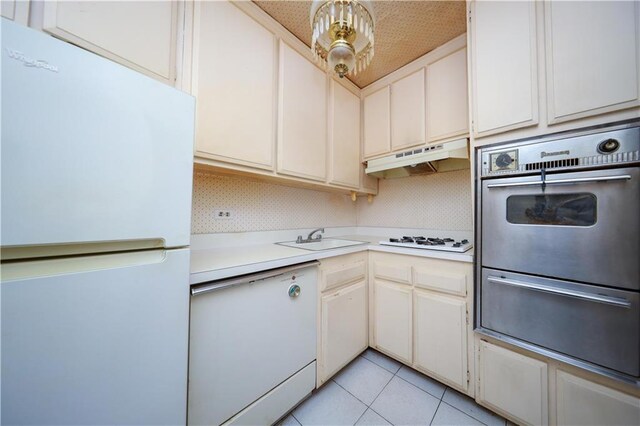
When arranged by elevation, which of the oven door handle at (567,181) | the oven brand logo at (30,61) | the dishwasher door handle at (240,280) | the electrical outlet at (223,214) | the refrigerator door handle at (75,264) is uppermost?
the oven brand logo at (30,61)

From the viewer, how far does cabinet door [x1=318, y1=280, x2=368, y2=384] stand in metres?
1.37

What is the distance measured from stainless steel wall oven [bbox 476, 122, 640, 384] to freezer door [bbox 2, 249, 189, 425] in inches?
59.1

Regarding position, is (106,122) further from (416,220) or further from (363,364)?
(416,220)

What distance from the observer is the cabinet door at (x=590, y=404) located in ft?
2.85

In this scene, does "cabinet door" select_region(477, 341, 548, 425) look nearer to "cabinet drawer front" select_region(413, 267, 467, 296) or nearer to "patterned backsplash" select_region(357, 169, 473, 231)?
"cabinet drawer front" select_region(413, 267, 467, 296)

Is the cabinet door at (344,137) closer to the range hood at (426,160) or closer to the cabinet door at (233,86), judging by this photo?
the range hood at (426,160)

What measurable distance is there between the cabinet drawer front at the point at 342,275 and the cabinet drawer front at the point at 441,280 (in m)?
0.38

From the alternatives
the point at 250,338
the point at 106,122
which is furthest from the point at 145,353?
the point at 106,122

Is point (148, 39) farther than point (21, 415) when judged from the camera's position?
Yes

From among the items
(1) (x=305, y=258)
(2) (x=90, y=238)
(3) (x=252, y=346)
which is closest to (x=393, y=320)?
(1) (x=305, y=258)

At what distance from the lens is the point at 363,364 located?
1640 mm

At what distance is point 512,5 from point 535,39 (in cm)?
25

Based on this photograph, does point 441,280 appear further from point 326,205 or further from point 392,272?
point 326,205

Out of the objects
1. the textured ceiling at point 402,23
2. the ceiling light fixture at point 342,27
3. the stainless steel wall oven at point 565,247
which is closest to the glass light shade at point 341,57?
the ceiling light fixture at point 342,27
